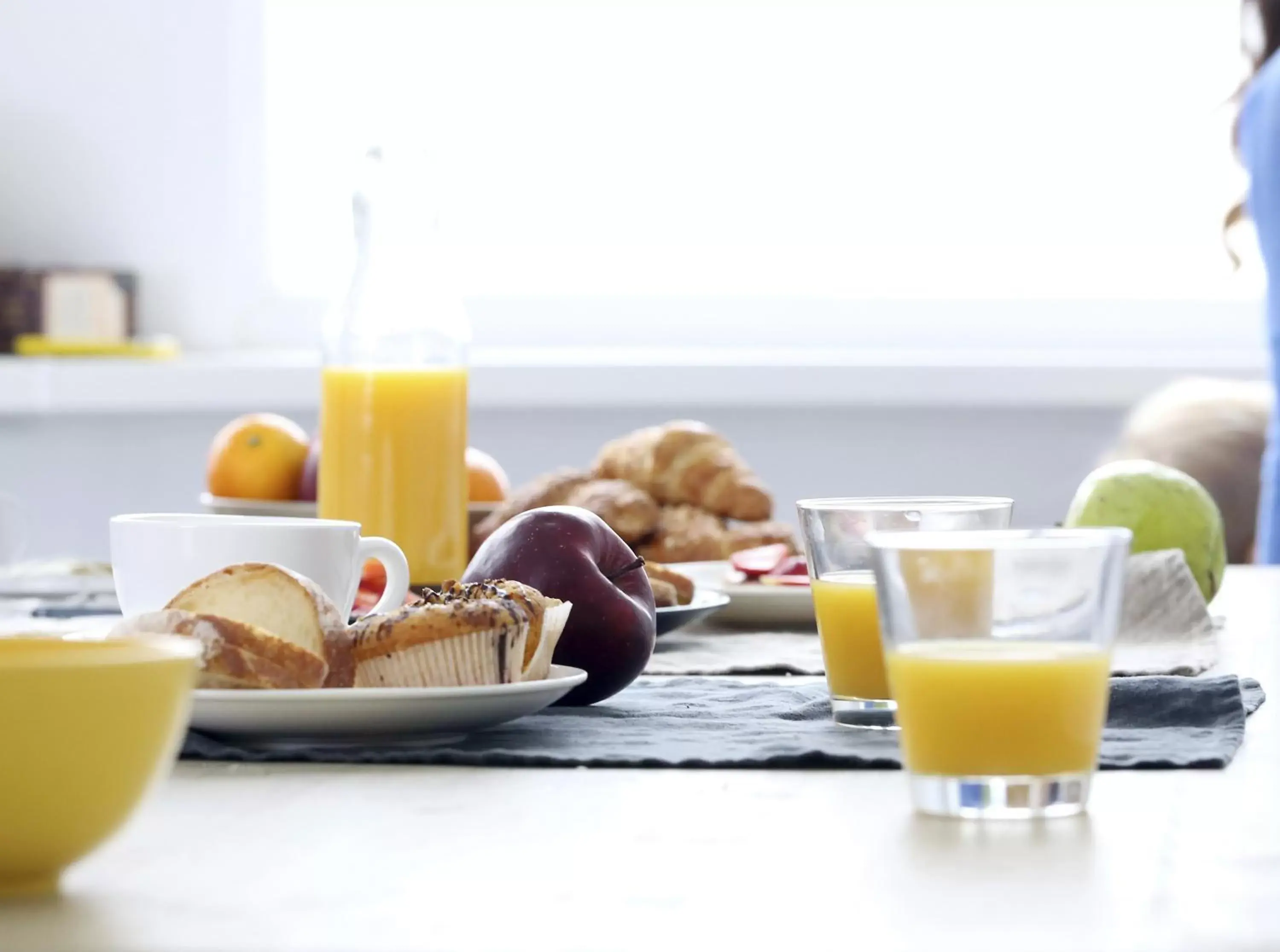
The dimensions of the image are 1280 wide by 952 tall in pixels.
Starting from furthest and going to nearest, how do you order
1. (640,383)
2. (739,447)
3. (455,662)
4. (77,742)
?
(739,447), (640,383), (455,662), (77,742)

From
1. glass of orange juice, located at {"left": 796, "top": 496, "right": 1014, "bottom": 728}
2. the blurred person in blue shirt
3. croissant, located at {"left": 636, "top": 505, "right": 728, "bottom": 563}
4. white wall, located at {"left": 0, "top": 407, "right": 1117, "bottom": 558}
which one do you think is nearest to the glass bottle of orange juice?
croissant, located at {"left": 636, "top": 505, "right": 728, "bottom": 563}

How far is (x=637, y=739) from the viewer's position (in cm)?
71

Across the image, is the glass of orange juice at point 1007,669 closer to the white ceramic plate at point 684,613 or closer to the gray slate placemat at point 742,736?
the gray slate placemat at point 742,736

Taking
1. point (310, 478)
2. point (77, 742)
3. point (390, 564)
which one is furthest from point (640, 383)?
point (77, 742)

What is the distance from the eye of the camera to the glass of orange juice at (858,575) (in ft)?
2.39

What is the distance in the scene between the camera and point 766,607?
1222mm

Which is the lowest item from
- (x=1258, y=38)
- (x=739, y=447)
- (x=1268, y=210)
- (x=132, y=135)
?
(x=739, y=447)

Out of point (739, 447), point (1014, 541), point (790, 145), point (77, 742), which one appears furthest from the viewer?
point (790, 145)

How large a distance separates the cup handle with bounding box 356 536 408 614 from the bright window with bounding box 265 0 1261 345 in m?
2.32

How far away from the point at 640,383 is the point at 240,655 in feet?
7.43

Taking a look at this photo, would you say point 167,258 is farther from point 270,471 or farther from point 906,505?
point 906,505

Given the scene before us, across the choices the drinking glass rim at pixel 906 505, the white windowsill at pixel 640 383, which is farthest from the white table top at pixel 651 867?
the white windowsill at pixel 640 383

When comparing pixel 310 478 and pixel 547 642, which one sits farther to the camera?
pixel 310 478

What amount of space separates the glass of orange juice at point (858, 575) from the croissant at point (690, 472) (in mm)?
808
